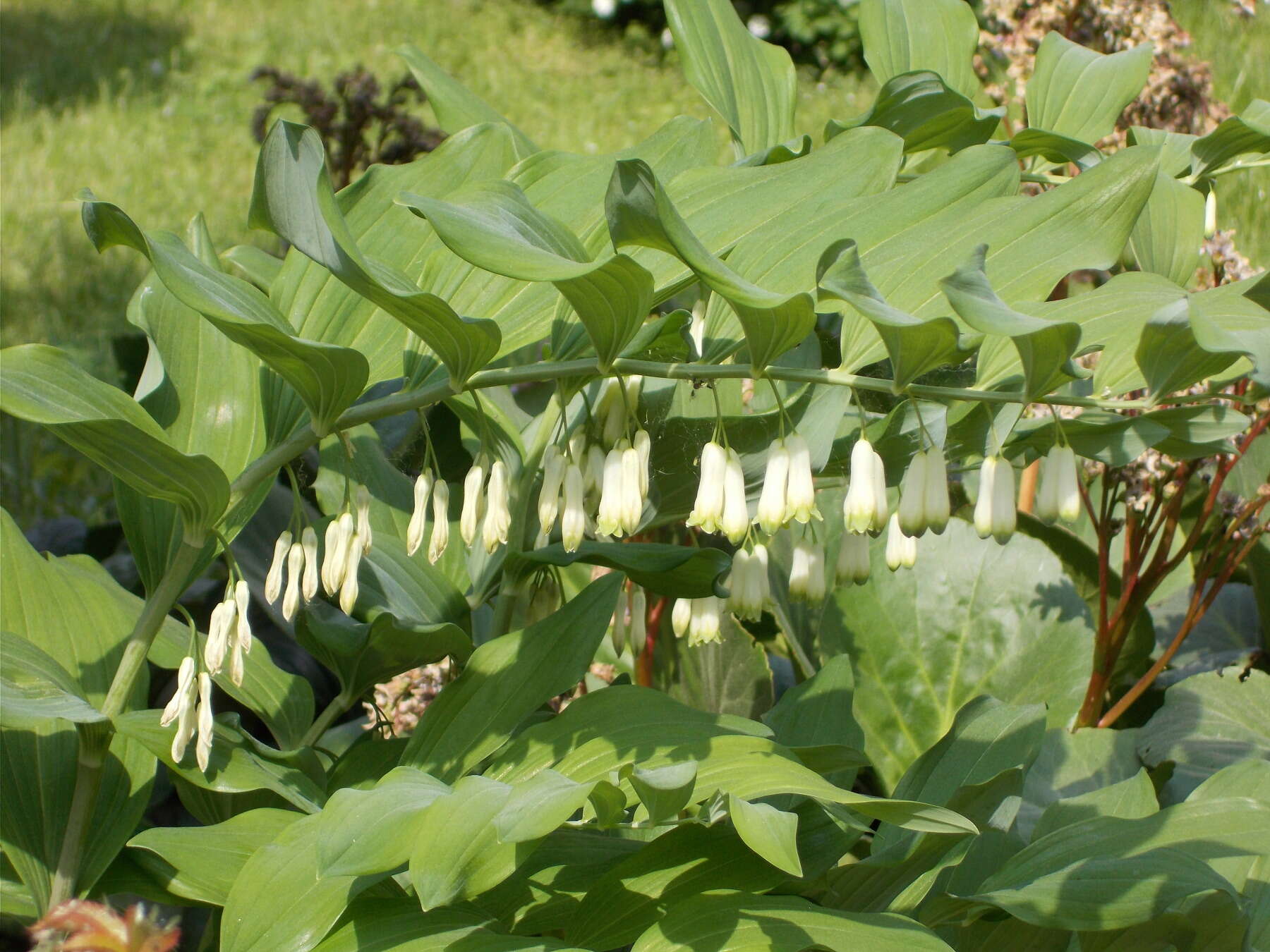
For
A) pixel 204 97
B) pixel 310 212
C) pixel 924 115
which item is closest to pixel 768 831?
pixel 310 212

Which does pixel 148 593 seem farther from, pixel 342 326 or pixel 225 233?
pixel 225 233

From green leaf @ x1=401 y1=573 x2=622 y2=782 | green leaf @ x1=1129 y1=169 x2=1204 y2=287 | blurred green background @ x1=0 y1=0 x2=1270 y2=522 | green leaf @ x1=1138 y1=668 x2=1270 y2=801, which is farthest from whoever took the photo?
blurred green background @ x1=0 y1=0 x2=1270 y2=522

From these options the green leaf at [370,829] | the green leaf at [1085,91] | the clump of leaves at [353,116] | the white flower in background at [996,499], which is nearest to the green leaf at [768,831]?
the green leaf at [370,829]

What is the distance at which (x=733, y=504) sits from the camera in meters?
1.29

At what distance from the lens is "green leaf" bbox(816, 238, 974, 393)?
104cm

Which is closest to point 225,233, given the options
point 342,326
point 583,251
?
point 342,326

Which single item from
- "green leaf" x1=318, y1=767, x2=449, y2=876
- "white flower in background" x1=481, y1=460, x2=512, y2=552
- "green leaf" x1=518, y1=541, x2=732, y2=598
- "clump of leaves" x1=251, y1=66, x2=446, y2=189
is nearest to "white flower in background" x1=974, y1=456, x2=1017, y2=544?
"green leaf" x1=518, y1=541, x2=732, y2=598

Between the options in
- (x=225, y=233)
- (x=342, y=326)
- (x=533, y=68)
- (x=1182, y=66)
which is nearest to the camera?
(x=342, y=326)

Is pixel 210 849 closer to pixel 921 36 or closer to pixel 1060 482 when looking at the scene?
pixel 1060 482

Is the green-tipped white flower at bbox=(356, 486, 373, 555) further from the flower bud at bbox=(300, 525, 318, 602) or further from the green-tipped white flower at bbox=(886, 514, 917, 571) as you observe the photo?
the green-tipped white flower at bbox=(886, 514, 917, 571)

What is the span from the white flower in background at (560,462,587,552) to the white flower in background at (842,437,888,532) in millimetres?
298

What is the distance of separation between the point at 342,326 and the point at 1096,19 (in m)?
2.06

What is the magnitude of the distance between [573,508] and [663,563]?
0.14m

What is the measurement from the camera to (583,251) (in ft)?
3.96
